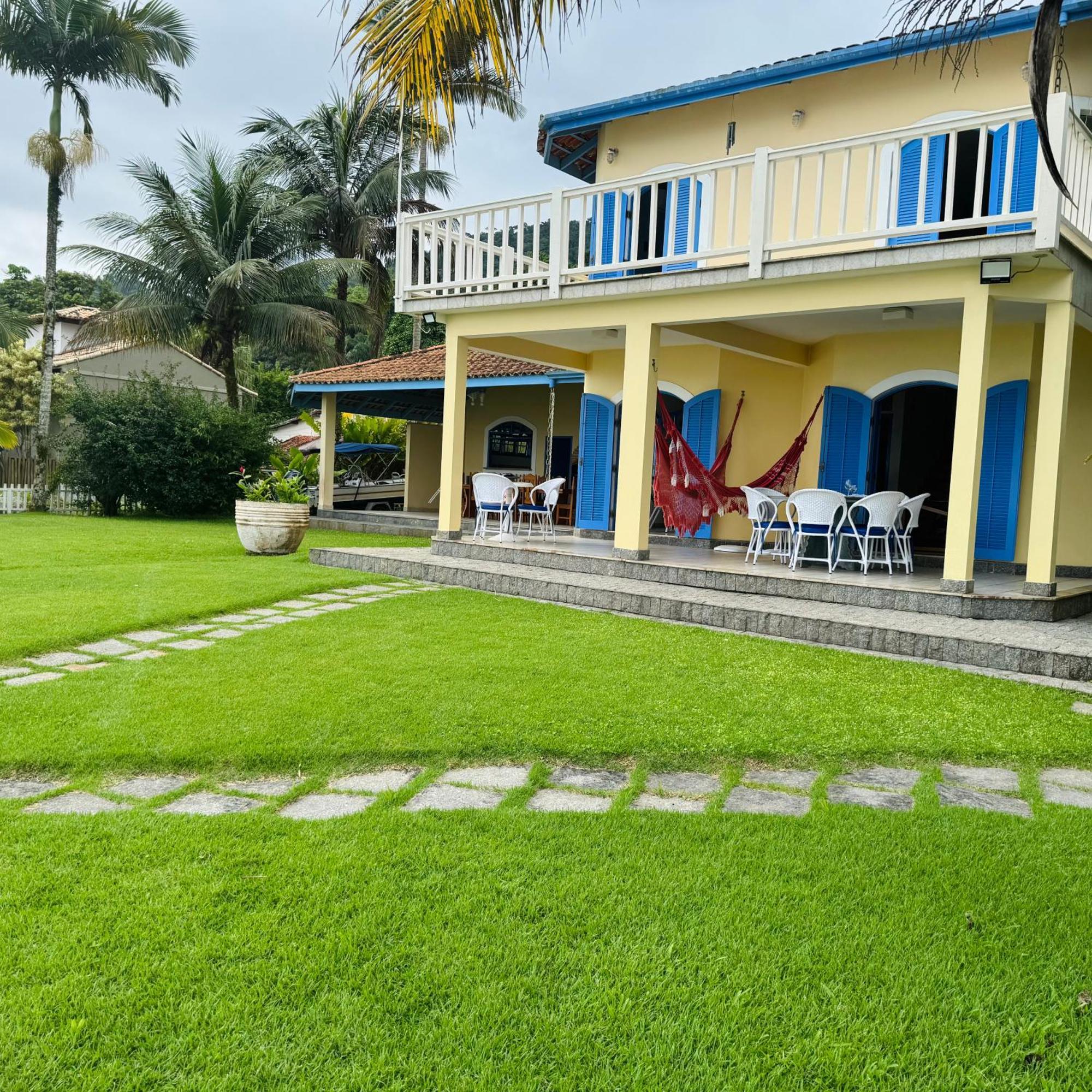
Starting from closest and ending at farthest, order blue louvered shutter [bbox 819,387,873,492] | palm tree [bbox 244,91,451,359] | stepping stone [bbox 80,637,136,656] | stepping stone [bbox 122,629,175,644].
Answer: stepping stone [bbox 80,637,136,656] → stepping stone [bbox 122,629,175,644] → blue louvered shutter [bbox 819,387,873,492] → palm tree [bbox 244,91,451,359]

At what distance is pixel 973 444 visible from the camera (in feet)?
24.5

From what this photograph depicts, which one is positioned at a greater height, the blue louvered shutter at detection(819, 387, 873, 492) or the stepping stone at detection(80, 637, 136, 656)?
the blue louvered shutter at detection(819, 387, 873, 492)

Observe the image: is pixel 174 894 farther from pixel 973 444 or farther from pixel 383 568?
pixel 383 568

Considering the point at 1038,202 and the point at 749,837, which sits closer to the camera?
the point at 749,837

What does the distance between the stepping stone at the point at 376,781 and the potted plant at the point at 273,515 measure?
8.15 metres

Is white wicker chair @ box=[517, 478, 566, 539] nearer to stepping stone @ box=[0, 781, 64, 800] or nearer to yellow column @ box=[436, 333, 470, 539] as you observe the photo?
yellow column @ box=[436, 333, 470, 539]

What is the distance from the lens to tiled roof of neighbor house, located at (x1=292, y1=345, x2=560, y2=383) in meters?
15.6

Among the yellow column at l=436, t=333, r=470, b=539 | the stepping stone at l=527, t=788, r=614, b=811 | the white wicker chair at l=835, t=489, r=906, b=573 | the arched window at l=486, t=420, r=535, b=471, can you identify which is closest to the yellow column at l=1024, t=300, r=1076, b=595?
the white wicker chair at l=835, t=489, r=906, b=573

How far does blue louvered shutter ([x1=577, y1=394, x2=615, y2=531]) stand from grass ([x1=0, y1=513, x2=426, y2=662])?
2501mm

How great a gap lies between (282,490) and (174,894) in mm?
9536

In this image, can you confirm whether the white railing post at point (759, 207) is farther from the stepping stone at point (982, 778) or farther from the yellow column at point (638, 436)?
the stepping stone at point (982, 778)

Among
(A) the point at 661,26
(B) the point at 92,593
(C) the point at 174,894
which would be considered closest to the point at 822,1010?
(C) the point at 174,894

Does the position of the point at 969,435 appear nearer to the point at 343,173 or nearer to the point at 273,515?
the point at 273,515

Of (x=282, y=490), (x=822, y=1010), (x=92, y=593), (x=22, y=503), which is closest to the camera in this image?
(x=822, y=1010)
